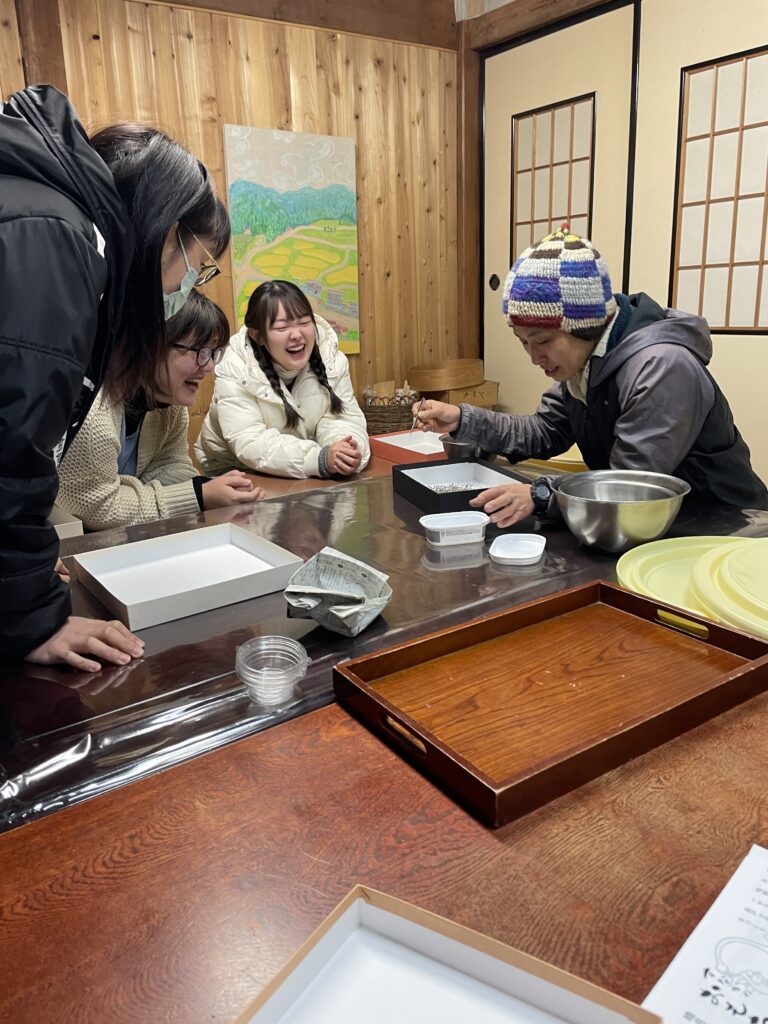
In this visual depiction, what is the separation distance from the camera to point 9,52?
322cm

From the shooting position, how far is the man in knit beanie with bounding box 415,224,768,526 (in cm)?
154

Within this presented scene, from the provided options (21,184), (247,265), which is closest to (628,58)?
(247,265)

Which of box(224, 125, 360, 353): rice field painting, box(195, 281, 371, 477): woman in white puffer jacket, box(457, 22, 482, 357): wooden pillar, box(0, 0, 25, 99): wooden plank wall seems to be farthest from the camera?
box(457, 22, 482, 357): wooden pillar

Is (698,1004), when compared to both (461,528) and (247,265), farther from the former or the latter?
(247,265)

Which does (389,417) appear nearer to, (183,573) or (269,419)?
(269,419)

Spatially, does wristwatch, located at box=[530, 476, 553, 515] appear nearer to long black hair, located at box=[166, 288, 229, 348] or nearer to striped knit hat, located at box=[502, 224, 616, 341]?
striped knit hat, located at box=[502, 224, 616, 341]

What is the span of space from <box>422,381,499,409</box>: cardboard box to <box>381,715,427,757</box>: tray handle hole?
365cm

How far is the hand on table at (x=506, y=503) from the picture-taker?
146 cm

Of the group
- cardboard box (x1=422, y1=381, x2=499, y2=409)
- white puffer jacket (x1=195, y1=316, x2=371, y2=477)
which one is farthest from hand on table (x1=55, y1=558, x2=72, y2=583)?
cardboard box (x1=422, y1=381, x2=499, y2=409)

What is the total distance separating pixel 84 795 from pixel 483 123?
15.9 feet

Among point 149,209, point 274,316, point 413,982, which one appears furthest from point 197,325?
point 413,982

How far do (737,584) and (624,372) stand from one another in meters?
0.75

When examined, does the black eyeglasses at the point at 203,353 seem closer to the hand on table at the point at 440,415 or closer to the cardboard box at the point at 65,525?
the cardboard box at the point at 65,525

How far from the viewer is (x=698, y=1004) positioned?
1.63 ft
